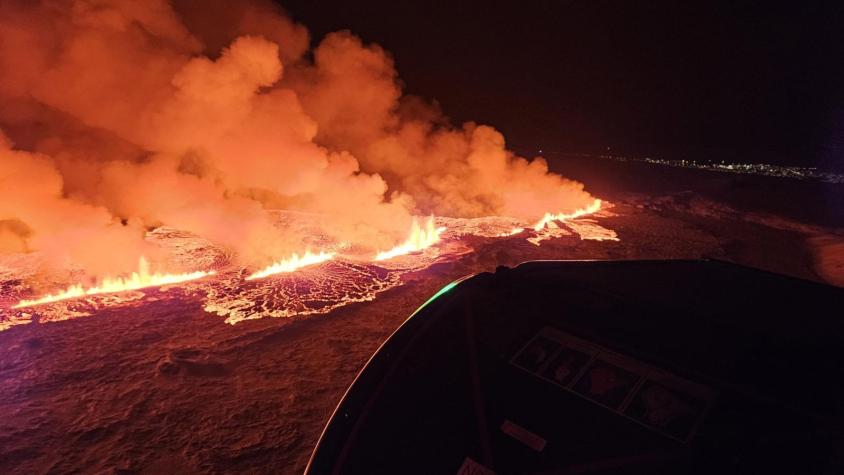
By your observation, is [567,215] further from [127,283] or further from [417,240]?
[127,283]

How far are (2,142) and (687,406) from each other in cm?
1038

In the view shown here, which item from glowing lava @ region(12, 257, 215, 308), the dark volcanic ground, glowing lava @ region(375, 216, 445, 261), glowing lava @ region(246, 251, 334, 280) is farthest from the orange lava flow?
glowing lava @ region(12, 257, 215, 308)

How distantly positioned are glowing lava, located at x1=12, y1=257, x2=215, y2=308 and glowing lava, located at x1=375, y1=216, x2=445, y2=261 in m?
3.46

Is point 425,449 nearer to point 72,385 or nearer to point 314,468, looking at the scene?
point 314,468

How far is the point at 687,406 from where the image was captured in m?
1.32

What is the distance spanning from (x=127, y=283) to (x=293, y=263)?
2573mm

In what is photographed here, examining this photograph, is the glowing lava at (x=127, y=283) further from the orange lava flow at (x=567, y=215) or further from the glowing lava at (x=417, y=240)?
the orange lava flow at (x=567, y=215)

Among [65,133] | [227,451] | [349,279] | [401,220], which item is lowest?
[227,451]

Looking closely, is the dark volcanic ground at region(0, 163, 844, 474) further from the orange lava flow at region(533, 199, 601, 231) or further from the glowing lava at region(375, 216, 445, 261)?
the orange lava flow at region(533, 199, 601, 231)

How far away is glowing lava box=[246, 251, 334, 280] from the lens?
743 cm

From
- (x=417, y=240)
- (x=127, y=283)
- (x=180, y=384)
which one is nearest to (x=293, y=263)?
(x=127, y=283)

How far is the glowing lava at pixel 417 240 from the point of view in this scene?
30.1 ft

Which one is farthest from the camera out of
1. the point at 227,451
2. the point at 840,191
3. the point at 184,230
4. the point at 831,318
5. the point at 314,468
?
the point at 840,191

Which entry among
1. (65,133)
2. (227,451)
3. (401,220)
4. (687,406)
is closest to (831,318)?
(687,406)
